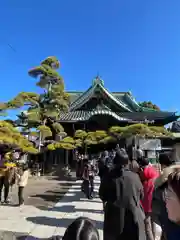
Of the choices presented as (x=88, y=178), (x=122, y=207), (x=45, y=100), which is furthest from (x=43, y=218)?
(x=45, y=100)

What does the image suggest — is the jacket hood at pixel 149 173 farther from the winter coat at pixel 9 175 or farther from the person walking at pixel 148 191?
the winter coat at pixel 9 175

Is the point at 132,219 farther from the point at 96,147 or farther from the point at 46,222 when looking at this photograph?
the point at 96,147

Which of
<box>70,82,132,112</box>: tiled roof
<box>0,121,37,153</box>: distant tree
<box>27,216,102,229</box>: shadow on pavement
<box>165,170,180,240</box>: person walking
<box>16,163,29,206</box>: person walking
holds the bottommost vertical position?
<box>27,216,102,229</box>: shadow on pavement

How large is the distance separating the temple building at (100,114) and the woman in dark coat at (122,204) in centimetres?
1560

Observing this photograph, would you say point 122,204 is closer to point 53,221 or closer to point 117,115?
point 53,221

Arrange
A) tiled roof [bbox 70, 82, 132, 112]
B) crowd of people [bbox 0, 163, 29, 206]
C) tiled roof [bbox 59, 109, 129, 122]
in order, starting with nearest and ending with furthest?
crowd of people [bbox 0, 163, 29, 206], tiled roof [bbox 59, 109, 129, 122], tiled roof [bbox 70, 82, 132, 112]

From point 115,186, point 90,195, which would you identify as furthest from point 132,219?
point 90,195

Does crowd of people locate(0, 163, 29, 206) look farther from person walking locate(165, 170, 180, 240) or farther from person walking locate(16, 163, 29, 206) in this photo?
person walking locate(165, 170, 180, 240)

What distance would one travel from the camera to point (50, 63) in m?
19.5

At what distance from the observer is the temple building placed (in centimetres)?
2008

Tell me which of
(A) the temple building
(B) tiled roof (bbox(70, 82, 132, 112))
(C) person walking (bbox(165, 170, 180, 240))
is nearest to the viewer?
(C) person walking (bbox(165, 170, 180, 240))

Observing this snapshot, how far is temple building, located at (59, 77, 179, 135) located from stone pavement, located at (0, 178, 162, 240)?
11.7m

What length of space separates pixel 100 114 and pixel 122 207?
16.8 m

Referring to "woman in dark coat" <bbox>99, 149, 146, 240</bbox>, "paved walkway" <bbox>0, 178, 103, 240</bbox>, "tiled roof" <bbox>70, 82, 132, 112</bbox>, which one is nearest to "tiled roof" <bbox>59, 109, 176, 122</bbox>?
"tiled roof" <bbox>70, 82, 132, 112</bbox>
